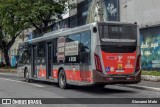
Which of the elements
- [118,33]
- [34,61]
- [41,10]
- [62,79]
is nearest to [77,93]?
[62,79]

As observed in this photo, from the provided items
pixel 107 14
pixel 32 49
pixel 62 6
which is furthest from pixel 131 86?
pixel 62 6

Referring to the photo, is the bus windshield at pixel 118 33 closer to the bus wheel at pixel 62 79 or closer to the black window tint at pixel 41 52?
the bus wheel at pixel 62 79

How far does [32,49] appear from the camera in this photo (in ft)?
79.4

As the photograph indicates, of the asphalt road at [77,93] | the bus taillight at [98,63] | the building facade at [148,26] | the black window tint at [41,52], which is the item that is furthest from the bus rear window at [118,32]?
the building facade at [148,26]

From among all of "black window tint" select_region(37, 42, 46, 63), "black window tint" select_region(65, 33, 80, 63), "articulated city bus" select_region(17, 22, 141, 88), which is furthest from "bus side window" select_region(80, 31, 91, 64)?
"black window tint" select_region(37, 42, 46, 63)

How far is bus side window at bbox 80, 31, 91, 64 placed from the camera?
54.1ft

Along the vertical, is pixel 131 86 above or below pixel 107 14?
below

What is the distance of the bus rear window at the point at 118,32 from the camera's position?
16500 millimetres

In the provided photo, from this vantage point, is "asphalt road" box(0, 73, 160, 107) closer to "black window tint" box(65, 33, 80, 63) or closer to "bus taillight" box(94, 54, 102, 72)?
"bus taillight" box(94, 54, 102, 72)

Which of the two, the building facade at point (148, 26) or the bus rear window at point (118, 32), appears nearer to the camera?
the bus rear window at point (118, 32)

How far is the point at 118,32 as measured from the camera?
659 inches

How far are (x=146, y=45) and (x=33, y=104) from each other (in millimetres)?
16216

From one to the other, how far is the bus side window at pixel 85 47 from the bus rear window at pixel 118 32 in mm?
644

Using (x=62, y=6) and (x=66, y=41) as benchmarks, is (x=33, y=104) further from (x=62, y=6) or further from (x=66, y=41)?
(x=62, y=6)
